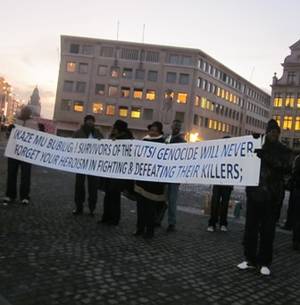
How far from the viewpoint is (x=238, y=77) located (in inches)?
4500

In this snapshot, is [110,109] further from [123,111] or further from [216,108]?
[216,108]

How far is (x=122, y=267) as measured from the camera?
6.61 m

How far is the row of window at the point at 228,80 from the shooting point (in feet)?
309

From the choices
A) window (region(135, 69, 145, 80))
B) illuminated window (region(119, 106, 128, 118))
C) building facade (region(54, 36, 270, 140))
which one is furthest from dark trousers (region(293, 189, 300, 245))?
window (region(135, 69, 145, 80))

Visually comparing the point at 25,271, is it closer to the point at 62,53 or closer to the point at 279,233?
the point at 279,233

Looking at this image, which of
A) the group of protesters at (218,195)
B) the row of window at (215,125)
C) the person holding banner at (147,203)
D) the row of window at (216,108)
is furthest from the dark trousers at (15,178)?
the row of window at (215,125)

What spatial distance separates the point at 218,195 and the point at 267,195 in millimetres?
3552

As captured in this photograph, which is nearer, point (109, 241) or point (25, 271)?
point (25, 271)

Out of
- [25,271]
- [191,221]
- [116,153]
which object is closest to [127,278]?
[25,271]

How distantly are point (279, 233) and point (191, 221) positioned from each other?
Answer: 218cm

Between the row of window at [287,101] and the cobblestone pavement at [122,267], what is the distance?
79.9 m

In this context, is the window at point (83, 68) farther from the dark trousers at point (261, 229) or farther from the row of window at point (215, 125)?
the dark trousers at point (261, 229)

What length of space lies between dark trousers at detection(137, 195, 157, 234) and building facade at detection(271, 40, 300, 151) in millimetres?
79619

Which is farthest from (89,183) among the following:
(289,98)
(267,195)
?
(289,98)
